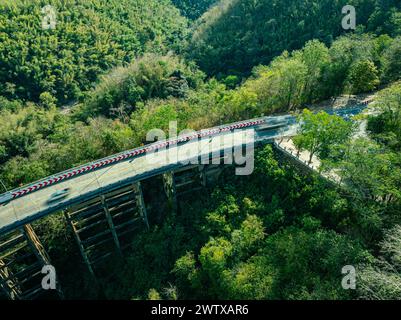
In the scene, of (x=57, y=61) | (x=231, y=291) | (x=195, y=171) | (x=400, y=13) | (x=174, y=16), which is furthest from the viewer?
(x=174, y=16)

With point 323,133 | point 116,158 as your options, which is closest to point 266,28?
point 323,133

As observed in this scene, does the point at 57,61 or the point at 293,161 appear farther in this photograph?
the point at 57,61

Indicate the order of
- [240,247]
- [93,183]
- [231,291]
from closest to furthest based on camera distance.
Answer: [231,291] < [240,247] < [93,183]

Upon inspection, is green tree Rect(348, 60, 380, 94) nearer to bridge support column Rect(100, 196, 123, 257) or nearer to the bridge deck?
the bridge deck

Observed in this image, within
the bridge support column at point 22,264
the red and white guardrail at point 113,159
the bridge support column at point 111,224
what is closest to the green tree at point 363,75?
the red and white guardrail at point 113,159

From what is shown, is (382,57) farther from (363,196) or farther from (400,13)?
(363,196)

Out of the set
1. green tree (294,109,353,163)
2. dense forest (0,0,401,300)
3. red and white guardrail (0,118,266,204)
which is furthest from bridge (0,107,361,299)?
green tree (294,109,353,163)

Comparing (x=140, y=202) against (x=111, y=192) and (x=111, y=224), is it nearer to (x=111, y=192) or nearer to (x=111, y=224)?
(x=111, y=192)

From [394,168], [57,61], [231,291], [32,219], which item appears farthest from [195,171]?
[57,61]
